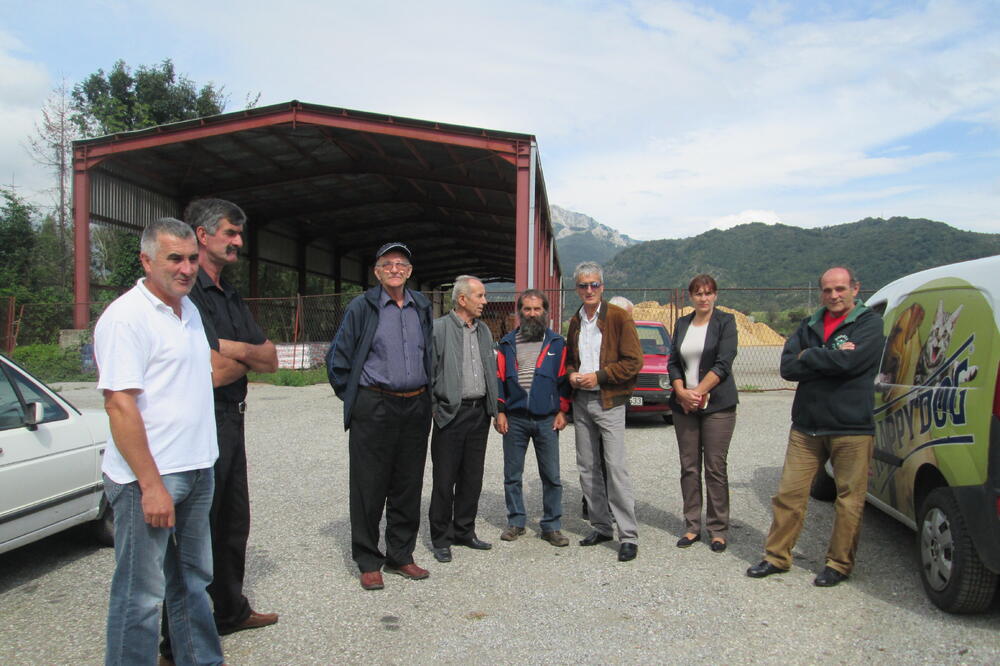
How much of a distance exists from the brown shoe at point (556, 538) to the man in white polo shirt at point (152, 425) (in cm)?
278

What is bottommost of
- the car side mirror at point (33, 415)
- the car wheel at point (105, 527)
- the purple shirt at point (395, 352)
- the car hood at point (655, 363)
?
the car wheel at point (105, 527)

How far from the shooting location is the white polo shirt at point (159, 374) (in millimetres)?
2291

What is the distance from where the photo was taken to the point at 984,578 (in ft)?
Result: 11.3

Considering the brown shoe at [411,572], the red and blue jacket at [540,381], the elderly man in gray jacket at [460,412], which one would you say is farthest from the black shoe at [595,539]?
the brown shoe at [411,572]

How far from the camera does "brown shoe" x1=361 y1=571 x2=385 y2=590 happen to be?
13.2ft

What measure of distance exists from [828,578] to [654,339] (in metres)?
6.85

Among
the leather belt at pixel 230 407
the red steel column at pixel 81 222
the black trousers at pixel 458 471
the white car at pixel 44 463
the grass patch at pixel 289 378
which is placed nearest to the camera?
the leather belt at pixel 230 407

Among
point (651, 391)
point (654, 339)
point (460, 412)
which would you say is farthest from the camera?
point (654, 339)

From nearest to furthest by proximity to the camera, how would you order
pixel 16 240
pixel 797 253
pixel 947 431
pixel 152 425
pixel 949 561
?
pixel 152 425 → pixel 949 561 → pixel 947 431 → pixel 16 240 → pixel 797 253

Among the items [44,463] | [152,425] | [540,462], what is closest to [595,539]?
[540,462]

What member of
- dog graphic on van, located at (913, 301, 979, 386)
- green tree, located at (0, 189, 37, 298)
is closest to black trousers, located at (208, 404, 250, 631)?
dog graphic on van, located at (913, 301, 979, 386)

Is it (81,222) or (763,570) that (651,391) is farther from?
(81,222)

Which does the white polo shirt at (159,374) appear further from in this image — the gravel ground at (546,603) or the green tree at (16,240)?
the green tree at (16,240)

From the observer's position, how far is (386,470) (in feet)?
13.7
